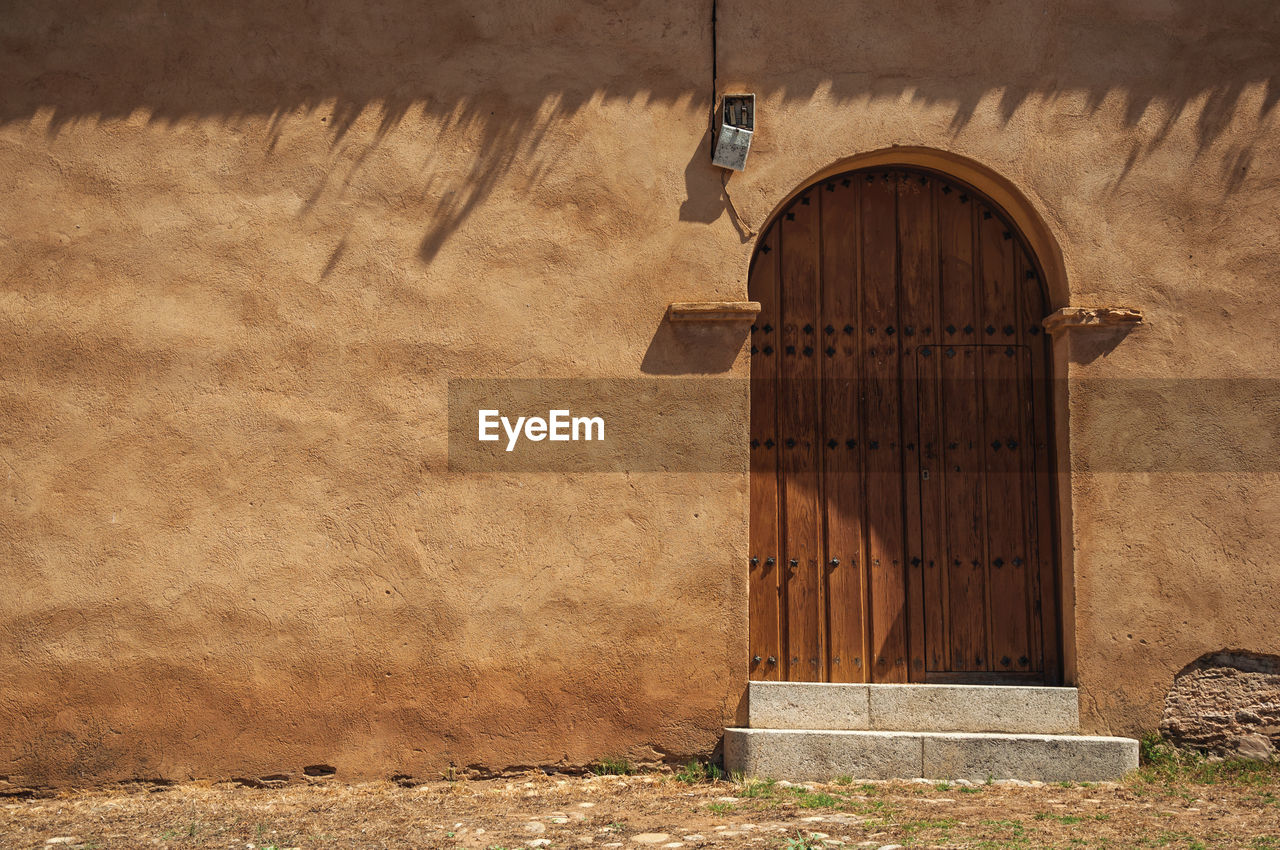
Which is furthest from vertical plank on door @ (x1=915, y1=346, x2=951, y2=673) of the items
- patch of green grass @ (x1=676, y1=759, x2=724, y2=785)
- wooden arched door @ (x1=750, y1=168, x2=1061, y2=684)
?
patch of green grass @ (x1=676, y1=759, x2=724, y2=785)

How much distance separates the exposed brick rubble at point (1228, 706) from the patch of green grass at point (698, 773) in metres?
2.08

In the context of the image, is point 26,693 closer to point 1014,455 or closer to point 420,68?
point 420,68

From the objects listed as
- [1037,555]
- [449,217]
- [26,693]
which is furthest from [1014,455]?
[26,693]

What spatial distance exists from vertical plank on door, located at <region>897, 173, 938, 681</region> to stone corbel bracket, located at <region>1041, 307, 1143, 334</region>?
2.12 feet

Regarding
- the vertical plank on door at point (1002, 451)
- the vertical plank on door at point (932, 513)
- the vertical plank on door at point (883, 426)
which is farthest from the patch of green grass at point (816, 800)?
the vertical plank on door at point (1002, 451)

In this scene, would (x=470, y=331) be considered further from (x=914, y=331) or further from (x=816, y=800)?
(x=816, y=800)

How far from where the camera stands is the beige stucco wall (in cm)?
470

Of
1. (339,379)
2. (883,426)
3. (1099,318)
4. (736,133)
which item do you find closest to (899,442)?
(883,426)

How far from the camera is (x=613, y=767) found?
4.66 m

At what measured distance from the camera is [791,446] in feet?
16.7

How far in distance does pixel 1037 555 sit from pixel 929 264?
1567mm

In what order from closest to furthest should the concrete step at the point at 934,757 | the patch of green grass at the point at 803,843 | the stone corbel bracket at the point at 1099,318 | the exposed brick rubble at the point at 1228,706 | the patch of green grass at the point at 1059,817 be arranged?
the patch of green grass at the point at 803,843 < the patch of green grass at the point at 1059,817 < the concrete step at the point at 934,757 < the exposed brick rubble at the point at 1228,706 < the stone corbel bracket at the point at 1099,318

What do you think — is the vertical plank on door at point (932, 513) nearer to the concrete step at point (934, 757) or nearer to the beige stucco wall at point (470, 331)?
the concrete step at point (934, 757)

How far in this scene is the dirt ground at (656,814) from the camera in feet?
12.3
